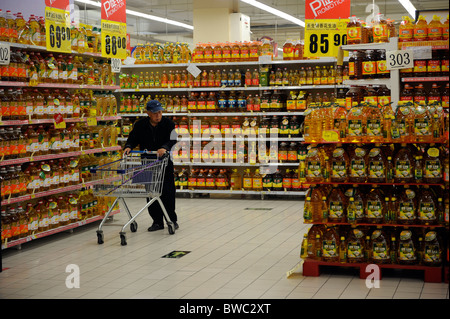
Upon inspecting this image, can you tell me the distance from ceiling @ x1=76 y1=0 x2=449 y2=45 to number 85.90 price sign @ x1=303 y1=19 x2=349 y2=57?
8.57 metres

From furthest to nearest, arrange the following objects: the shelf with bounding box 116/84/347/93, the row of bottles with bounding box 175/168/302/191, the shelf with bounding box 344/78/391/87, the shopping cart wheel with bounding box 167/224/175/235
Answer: the row of bottles with bounding box 175/168/302/191 → the shelf with bounding box 116/84/347/93 → the shopping cart wheel with bounding box 167/224/175/235 → the shelf with bounding box 344/78/391/87

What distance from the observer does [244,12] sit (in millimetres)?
19781

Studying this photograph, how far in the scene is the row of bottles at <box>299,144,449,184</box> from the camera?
5.20 meters

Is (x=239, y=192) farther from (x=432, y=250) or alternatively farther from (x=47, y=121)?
(x=432, y=250)

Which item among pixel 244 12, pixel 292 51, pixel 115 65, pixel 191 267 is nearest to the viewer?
pixel 191 267

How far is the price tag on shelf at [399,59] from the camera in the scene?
6.33 metres

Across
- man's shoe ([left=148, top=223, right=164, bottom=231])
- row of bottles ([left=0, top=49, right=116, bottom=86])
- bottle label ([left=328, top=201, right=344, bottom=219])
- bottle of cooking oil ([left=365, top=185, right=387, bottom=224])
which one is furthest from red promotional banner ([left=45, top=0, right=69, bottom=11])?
bottle of cooking oil ([left=365, top=185, right=387, bottom=224])

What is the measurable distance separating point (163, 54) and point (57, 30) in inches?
166

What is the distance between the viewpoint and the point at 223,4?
504 inches

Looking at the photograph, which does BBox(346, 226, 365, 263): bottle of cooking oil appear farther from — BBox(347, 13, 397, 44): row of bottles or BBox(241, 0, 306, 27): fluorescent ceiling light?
BBox(241, 0, 306, 27): fluorescent ceiling light

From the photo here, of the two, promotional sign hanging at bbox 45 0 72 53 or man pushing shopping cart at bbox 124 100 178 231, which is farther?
man pushing shopping cart at bbox 124 100 178 231

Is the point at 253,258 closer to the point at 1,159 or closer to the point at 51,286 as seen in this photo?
the point at 51,286

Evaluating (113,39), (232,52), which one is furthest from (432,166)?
(232,52)

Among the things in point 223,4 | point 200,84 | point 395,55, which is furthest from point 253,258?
point 223,4
